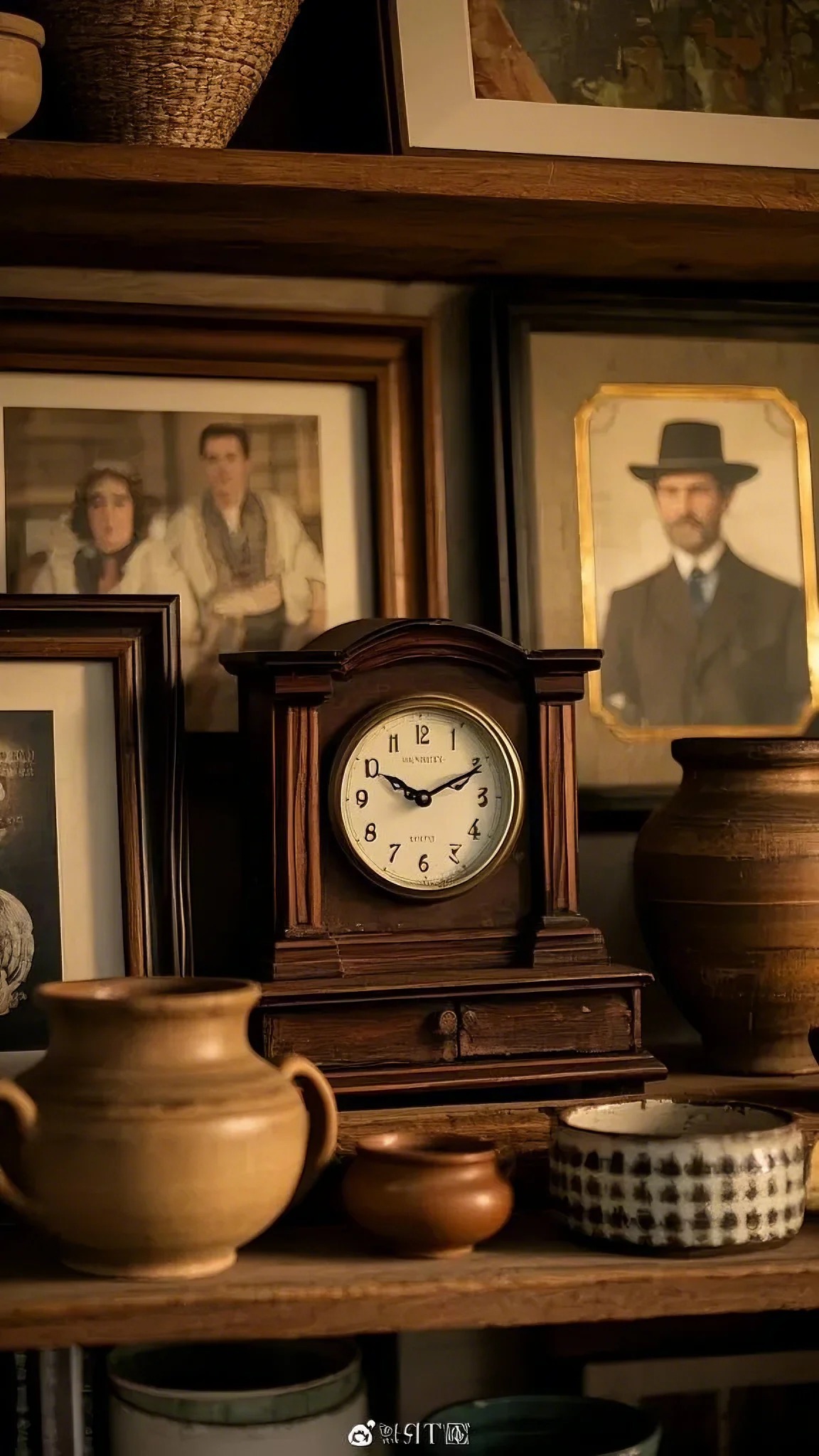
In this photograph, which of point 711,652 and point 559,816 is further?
point 711,652

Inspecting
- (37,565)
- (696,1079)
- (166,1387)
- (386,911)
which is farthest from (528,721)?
(166,1387)

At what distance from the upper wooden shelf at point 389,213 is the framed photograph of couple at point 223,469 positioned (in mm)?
56

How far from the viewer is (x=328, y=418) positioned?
1383mm

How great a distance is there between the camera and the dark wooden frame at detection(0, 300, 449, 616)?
1.33 metres

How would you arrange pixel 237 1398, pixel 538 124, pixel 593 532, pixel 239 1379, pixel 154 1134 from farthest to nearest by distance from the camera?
1. pixel 593 532
2. pixel 538 124
3. pixel 239 1379
4. pixel 237 1398
5. pixel 154 1134

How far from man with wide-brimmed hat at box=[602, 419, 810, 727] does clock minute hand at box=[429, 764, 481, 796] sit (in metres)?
0.24

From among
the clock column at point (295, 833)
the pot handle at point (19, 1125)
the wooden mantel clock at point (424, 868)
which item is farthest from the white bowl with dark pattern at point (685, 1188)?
the pot handle at point (19, 1125)

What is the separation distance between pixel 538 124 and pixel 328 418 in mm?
291

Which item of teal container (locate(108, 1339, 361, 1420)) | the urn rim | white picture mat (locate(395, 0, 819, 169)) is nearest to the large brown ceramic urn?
the urn rim

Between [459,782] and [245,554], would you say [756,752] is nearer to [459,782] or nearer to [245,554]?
[459,782]

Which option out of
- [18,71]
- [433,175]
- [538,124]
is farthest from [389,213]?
[18,71]

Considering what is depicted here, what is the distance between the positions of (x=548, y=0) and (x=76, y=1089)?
3.12 feet

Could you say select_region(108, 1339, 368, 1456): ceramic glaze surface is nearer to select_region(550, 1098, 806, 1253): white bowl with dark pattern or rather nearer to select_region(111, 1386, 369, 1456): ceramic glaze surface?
select_region(111, 1386, 369, 1456): ceramic glaze surface

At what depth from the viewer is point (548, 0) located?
4.42 ft
